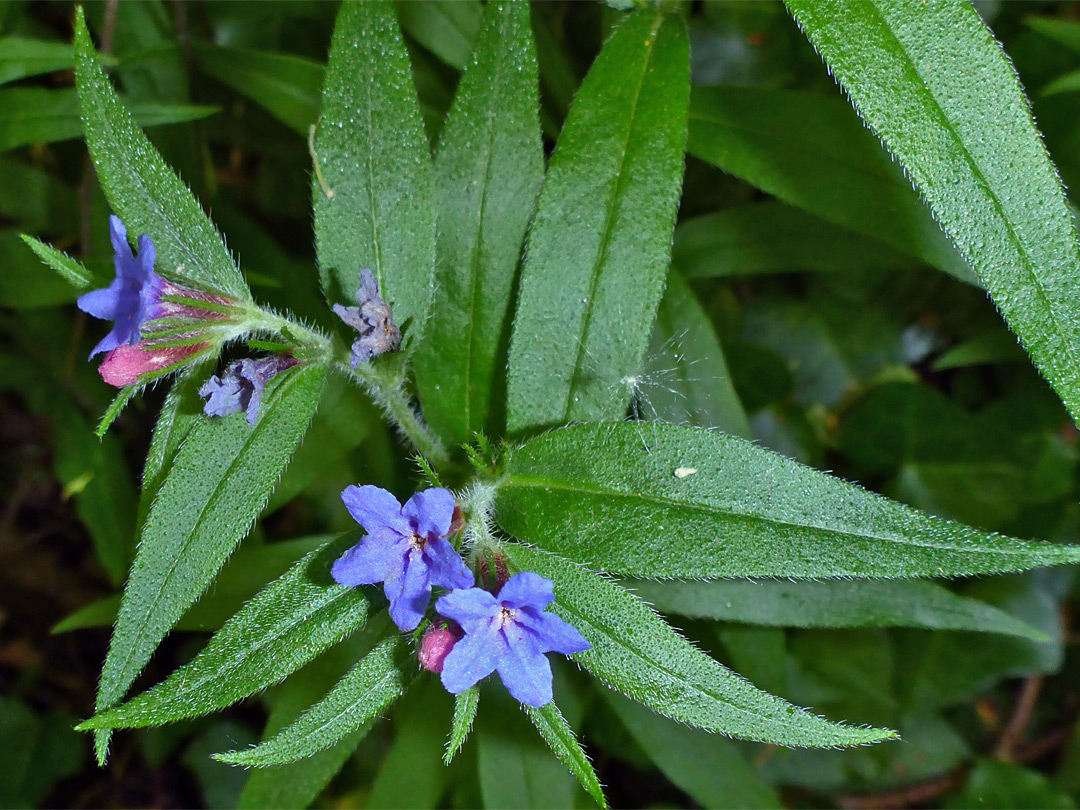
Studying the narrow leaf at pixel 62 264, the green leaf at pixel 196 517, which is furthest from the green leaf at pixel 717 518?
the narrow leaf at pixel 62 264

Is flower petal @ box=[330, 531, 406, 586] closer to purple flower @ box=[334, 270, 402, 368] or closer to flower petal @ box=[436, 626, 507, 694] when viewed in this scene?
flower petal @ box=[436, 626, 507, 694]

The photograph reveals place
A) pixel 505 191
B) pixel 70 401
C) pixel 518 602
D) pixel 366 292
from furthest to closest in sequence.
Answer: pixel 70 401, pixel 505 191, pixel 366 292, pixel 518 602

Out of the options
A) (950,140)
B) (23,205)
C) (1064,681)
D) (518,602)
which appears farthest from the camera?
(1064,681)

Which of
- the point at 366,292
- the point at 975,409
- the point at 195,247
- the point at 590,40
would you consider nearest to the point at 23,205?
the point at 195,247

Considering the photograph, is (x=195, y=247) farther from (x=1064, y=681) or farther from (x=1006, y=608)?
(x=1064, y=681)

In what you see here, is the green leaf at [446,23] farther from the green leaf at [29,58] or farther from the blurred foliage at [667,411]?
the green leaf at [29,58]

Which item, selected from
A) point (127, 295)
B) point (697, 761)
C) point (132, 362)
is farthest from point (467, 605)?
point (697, 761)

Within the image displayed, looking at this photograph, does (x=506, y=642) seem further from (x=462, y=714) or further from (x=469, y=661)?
(x=462, y=714)
